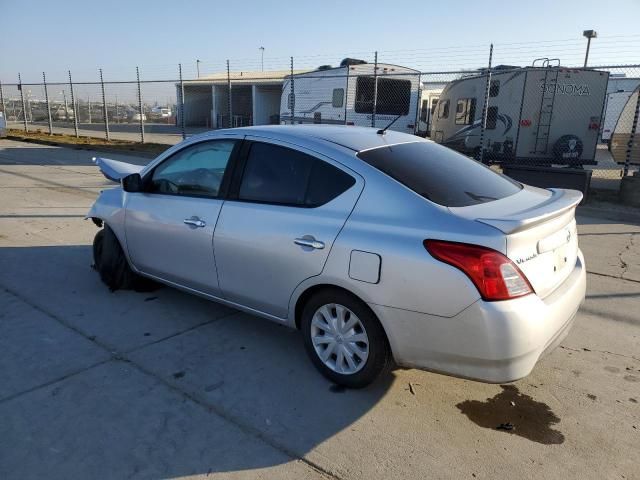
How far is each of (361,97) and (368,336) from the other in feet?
50.0

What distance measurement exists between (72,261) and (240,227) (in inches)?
123

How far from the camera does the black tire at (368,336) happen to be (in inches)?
118

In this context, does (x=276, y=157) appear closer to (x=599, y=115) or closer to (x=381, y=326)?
(x=381, y=326)

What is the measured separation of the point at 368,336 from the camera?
3031mm

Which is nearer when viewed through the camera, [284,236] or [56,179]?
[284,236]

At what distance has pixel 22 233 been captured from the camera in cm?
687

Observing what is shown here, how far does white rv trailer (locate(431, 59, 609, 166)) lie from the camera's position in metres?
13.6

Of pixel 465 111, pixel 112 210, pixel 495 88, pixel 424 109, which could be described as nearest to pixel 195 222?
pixel 112 210

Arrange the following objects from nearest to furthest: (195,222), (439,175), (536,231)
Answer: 1. (536,231)
2. (439,175)
3. (195,222)

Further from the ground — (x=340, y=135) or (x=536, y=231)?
(x=340, y=135)

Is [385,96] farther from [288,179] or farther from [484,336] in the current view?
[484,336]

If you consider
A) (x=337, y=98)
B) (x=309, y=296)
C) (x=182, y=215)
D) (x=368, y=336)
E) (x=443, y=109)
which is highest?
(x=337, y=98)

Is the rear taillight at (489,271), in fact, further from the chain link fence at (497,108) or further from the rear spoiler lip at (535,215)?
the chain link fence at (497,108)

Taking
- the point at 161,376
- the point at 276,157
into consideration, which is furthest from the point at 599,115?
the point at 161,376
